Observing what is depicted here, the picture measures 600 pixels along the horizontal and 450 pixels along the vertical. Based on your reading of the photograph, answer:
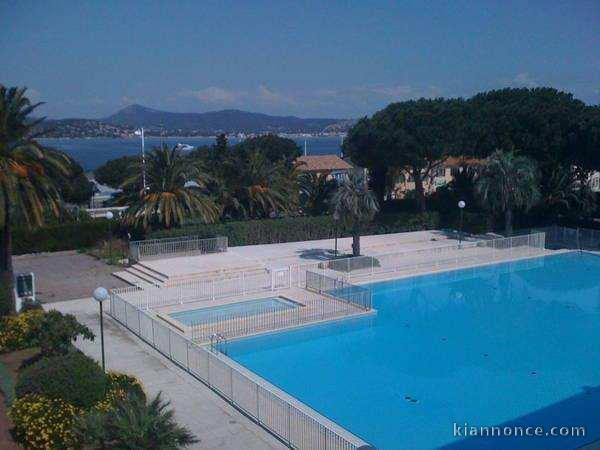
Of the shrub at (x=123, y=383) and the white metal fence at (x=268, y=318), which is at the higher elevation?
the shrub at (x=123, y=383)

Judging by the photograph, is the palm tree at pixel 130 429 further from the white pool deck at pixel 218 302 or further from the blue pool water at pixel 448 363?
the blue pool water at pixel 448 363

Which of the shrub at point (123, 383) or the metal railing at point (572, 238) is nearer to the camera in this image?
the shrub at point (123, 383)

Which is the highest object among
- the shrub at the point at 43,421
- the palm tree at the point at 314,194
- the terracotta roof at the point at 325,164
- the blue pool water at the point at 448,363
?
the terracotta roof at the point at 325,164

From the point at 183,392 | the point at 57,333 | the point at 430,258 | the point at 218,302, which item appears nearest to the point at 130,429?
the point at 183,392

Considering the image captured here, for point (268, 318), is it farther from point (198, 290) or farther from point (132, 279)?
point (132, 279)

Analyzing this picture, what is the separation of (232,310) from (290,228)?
12946mm

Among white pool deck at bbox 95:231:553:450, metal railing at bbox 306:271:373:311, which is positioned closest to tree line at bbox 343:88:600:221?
white pool deck at bbox 95:231:553:450

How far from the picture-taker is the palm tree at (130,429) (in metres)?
11.3

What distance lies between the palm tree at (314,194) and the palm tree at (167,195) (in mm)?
8915

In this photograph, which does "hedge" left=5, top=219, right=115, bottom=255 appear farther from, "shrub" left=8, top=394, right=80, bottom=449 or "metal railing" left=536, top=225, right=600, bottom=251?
"metal railing" left=536, top=225, right=600, bottom=251

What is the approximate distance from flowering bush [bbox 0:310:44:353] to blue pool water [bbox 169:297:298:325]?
566 centimetres

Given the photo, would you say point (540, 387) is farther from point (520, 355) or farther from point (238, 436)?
point (238, 436)

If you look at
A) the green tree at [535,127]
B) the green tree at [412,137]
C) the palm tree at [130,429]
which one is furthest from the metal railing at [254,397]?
the green tree at [535,127]

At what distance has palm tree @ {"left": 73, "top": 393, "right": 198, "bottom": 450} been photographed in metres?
11.3
